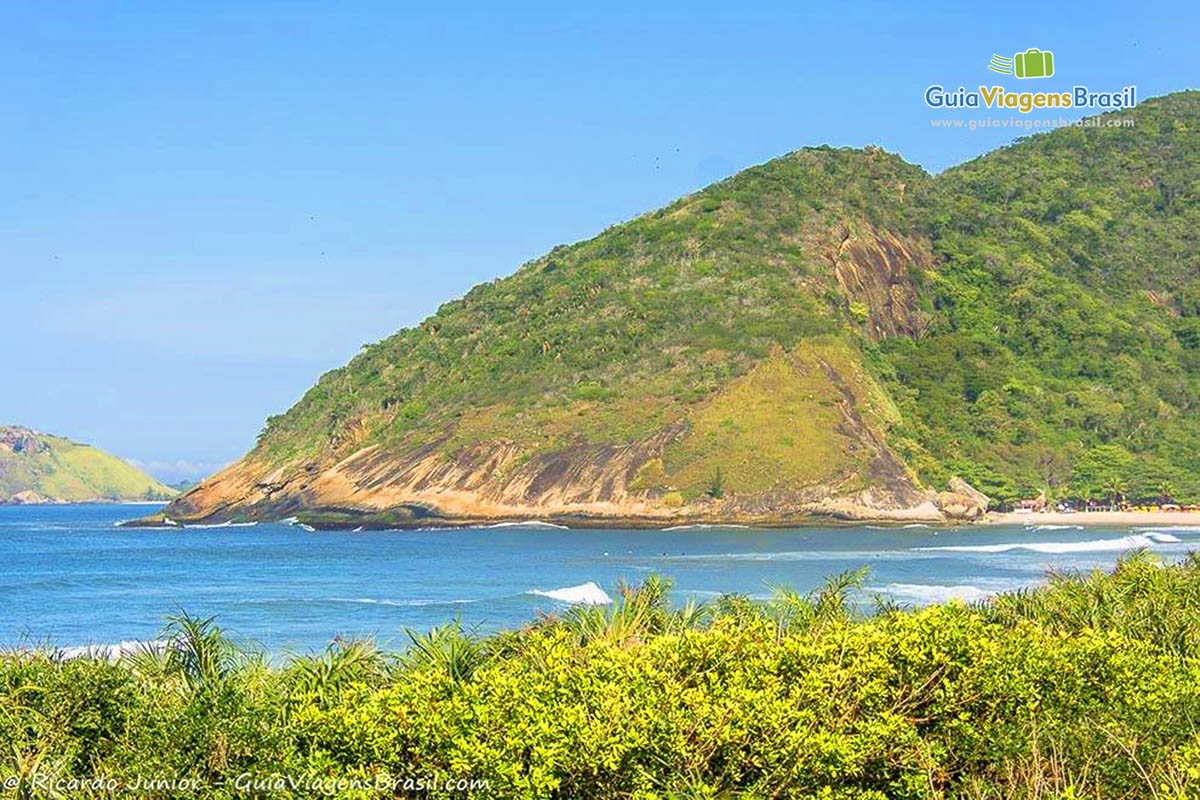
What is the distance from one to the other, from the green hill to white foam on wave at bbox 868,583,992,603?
5791 cm

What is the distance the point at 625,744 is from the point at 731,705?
1.28 metres

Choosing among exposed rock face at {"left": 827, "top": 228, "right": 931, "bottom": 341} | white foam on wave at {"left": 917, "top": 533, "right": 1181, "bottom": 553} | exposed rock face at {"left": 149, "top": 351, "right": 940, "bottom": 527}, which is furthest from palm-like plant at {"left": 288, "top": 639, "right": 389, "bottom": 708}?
exposed rock face at {"left": 827, "top": 228, "right": 931, "bottom": 341}

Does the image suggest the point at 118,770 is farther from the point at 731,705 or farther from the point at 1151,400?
the point at 1151,400

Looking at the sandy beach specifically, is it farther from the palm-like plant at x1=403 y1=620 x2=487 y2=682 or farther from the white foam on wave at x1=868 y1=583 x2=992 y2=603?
the palm-like plant at x1=403 y1=620 x2=487 y2=682

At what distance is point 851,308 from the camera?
5812 inches

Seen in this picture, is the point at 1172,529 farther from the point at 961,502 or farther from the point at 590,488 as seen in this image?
the point at 590,488

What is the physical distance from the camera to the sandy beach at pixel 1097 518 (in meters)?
120

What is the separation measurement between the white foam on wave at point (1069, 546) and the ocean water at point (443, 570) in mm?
201

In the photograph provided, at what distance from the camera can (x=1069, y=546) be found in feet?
288

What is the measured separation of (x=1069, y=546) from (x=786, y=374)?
44.0 metres

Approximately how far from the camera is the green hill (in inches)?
4803

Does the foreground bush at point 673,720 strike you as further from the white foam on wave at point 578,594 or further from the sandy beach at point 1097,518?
the sandy beach at point 1097,518

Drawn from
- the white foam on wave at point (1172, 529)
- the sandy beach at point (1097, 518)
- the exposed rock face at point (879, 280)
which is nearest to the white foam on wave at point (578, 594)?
the white foam on wave at point (1172, 529)

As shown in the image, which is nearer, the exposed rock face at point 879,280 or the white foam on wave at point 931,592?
the white foam on wave at point 931,592
